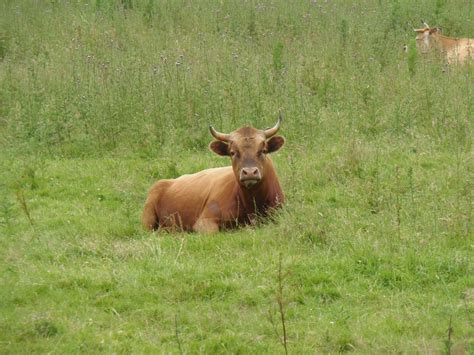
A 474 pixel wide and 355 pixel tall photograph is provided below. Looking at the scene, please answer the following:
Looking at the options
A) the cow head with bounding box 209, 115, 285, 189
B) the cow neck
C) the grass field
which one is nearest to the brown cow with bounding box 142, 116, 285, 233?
the cow head with bounding box 209, 115, 285, 189

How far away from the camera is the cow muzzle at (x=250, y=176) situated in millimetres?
9086

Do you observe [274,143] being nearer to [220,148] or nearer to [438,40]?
[220,148]

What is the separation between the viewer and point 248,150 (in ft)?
31.0

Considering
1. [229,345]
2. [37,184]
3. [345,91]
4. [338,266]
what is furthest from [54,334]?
[345,91]

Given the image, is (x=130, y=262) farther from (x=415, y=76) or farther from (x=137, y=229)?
(x=415, y=76)

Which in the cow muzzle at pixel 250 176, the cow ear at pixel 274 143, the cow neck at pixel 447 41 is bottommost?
the cow neck at pixel 447 41

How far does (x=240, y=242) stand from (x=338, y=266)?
1.30 m

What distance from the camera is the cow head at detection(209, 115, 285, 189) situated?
9.14 m

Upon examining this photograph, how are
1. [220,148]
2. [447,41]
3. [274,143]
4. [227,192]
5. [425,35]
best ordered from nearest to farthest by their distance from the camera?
[227,192]
[274,143]
[220,148]
[425,35]
[447,41]

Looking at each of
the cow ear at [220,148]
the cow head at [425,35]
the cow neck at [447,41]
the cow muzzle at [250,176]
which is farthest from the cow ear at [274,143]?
the cow neck at [447,41]

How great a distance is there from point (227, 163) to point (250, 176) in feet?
9.21

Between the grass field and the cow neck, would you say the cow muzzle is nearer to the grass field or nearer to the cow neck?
the grass field

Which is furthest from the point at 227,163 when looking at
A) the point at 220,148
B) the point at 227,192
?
the point at 227,192

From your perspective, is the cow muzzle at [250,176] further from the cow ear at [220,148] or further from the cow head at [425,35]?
the cow head at [425,35]
